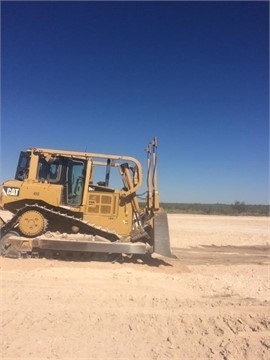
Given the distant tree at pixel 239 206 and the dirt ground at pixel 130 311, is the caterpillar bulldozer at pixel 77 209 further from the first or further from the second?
the distant tree at pixel 239 206

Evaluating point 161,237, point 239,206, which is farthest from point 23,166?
point 239,206

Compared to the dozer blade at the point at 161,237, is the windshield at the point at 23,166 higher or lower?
higher

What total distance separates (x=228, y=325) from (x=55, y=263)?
5.51m

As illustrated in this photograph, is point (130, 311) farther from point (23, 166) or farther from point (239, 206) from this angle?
point (239, 206)

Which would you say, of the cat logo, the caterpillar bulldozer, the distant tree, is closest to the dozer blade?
the caterpillar bulldozer

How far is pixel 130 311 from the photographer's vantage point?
7.09 m

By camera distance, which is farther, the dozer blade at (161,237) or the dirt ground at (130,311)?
the dozer blade at (161,237)

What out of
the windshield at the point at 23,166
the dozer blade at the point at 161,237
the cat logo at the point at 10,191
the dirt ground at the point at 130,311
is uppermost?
the windshield at the point at 23,166

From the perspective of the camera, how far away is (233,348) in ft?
19.1

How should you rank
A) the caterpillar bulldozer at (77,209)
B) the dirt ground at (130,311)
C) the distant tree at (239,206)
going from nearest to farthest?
1. the dirt ground at (130,311)
2. the caterpillar bulldozer at (77,209)
3. the distant tree at (239,206)

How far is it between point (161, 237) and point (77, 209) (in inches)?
98.6

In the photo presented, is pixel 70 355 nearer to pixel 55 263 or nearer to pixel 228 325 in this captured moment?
pixel 228 325

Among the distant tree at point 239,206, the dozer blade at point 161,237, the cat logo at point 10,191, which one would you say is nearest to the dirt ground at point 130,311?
the dozer blade at point 161,237

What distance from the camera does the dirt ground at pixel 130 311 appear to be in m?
5.72
